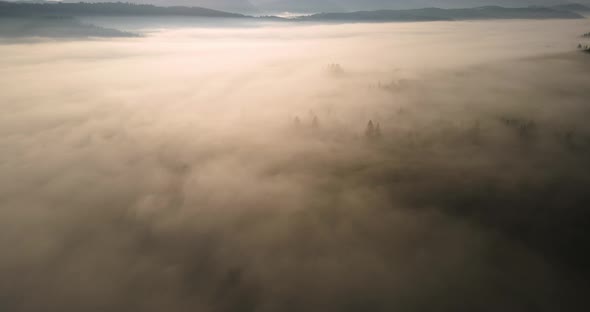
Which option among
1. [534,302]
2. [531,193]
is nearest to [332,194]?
[534,302]

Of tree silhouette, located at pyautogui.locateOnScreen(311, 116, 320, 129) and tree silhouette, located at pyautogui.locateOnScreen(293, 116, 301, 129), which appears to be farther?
tree silhouette, located at pyautogui.locateOnScreen(293, 116, 301, 129)

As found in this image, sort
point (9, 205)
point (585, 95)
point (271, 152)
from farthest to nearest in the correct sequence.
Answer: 1. point (585, 95)
2. point (271, 152)
3. point (9, 205)

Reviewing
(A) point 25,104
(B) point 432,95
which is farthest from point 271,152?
(A) point 25,104

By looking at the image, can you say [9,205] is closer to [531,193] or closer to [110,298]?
[110,298]

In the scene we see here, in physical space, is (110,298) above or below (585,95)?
below

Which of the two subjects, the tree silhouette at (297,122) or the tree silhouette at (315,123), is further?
the tree silhouette at (297,122)

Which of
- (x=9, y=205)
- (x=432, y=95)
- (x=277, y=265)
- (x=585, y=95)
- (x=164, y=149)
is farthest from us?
(x=432, y=95)

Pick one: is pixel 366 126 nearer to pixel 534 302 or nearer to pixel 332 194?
pixel 332 194

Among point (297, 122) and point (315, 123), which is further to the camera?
point (297, 122)

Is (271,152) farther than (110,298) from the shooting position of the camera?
Yes
